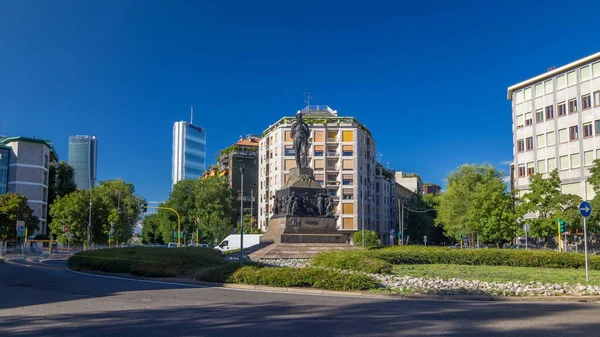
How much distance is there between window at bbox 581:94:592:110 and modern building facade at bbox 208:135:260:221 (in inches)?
2221

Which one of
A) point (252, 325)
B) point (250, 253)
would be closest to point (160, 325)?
point (252, 325)

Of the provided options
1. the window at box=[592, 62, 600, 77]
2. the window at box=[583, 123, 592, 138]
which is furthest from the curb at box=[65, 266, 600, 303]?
the window at box=[592, 62, 600, 77]

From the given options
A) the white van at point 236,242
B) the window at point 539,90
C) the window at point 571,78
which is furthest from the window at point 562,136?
the white van at point 236,242

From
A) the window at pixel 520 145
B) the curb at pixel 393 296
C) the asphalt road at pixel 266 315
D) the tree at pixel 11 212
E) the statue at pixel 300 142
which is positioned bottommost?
the curb at pixel 393 296

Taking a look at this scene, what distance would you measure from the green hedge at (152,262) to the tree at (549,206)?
105ft

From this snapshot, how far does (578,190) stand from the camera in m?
54.9

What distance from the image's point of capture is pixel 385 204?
9581 centimetres

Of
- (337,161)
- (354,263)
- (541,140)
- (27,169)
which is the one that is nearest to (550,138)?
(541,140)

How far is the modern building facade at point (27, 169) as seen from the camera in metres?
82.4

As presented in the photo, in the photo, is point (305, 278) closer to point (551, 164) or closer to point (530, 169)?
point (551, 164)

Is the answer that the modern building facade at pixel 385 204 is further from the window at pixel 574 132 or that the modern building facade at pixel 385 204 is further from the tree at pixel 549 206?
the tree at pixel 549 206

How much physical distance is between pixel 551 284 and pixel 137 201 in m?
77.7

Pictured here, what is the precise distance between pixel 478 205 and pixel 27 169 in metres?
67.1

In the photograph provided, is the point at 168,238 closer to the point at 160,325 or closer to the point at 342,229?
the point at 342,229
